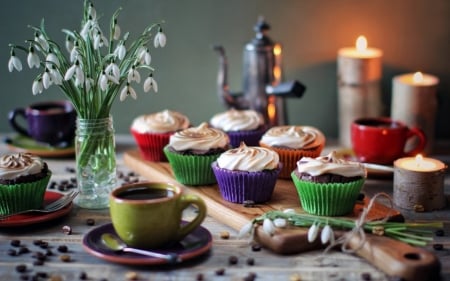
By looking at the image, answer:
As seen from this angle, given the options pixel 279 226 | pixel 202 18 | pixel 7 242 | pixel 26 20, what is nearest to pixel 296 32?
pixel 202 18

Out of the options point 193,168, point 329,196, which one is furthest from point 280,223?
point 193,168

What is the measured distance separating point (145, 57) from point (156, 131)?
1.38 feet

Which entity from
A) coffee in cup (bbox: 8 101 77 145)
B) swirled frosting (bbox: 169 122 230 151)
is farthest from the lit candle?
coffee in cup (bbox: 8 101 77 145)

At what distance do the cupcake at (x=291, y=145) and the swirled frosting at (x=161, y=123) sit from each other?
27cm

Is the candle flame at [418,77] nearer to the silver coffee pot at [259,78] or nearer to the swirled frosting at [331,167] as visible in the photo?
the silver coffee pot at [259,78]

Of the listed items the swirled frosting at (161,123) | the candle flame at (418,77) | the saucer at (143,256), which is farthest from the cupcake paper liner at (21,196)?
the candle flame at (418,77)

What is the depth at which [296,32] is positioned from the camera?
2580 millimetres

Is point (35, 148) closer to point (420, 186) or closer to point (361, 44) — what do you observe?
point (361, 44)

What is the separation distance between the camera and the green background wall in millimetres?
2541

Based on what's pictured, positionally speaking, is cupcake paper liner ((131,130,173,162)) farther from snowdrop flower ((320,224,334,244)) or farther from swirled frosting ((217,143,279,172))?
A: snowdrop flower ((320,224,334,244))

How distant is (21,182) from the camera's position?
1.83 m

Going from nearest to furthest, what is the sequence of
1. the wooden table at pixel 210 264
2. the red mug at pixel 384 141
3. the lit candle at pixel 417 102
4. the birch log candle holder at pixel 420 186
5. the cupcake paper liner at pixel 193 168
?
the wooden table at pixel 210 264 → the birch log candle holder at pixel 420 186 → the cupcake paper liner at pixel 193 168 → the red mug at pixel 384 141 → the lit candle at pixel 417 102

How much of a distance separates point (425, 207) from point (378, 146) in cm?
33

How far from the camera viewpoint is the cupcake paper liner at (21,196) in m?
1.82
